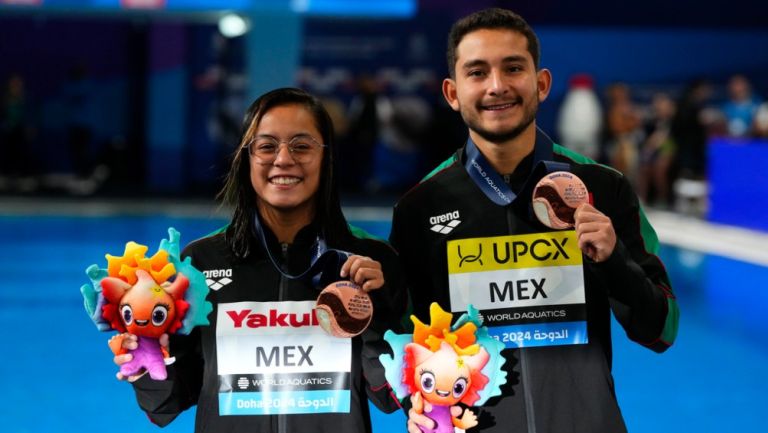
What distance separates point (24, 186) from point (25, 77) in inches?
102

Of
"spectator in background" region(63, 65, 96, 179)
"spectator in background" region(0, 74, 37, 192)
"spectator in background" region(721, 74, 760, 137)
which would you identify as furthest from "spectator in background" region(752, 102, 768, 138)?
"spectator in background" region(0, 74, 37, 192)

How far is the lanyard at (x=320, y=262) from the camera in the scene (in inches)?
102

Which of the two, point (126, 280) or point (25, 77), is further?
point (25, 77)

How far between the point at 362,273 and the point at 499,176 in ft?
1.66

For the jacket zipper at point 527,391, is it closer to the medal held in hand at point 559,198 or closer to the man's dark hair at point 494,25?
the medal held in hand at point 559,198

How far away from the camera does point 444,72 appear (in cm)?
2014

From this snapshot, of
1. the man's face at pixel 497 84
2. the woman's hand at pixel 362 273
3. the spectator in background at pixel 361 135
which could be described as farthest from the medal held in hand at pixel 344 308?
the spectator in background at pixel 361 135

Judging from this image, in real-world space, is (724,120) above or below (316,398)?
above

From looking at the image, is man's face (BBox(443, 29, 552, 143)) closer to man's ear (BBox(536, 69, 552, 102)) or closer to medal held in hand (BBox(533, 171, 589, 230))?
man's ear (BBox(536, 69, 552, 102))

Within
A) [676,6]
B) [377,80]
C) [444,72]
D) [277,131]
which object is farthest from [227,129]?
[277,131]

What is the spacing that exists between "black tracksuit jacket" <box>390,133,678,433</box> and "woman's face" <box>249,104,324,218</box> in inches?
11.7

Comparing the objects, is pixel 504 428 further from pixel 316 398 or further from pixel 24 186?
pixel 24 186

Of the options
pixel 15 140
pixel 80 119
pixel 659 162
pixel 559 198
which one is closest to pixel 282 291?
pixel 559 198

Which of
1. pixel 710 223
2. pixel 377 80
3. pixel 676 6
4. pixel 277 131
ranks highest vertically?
pixel 676 6
